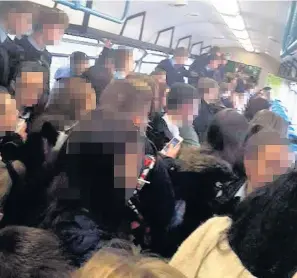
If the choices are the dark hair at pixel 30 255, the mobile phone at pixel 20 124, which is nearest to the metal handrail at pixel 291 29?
the mobile phone at pixel 20 124

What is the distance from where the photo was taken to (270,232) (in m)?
1.32

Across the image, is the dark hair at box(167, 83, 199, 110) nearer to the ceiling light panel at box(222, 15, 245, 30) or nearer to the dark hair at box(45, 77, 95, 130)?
the dark hair at box(45, 77, 95, 130)

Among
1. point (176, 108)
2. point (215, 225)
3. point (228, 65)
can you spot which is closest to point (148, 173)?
point (215, 225)

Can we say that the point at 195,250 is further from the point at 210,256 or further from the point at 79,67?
the point at 79,67

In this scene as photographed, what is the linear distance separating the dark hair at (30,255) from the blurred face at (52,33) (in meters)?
2.45

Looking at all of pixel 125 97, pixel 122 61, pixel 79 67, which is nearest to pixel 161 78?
pixel 122 61

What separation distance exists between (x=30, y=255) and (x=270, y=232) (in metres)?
0.66

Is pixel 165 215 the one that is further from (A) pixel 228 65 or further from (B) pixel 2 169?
(A) pixel 228 65

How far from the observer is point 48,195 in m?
1.85

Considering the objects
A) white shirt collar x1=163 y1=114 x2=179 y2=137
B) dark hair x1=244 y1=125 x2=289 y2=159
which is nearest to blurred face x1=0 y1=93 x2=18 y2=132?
white shirt collar x1=163 y1=114 x2=179 y2=137

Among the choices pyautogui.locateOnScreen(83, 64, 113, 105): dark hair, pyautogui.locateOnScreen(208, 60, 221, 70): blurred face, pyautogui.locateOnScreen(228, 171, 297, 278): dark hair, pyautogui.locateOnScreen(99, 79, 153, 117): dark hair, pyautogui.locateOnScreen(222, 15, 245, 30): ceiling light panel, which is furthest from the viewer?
pyautogui.locateOnScreen(222, 15, 245, 30): ceiling light panel

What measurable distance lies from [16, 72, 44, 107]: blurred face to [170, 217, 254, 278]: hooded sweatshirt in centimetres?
147

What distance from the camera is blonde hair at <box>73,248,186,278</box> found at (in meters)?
1.11

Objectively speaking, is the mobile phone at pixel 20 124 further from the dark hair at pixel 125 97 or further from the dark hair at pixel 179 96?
the dark hair at pixel 179 96
